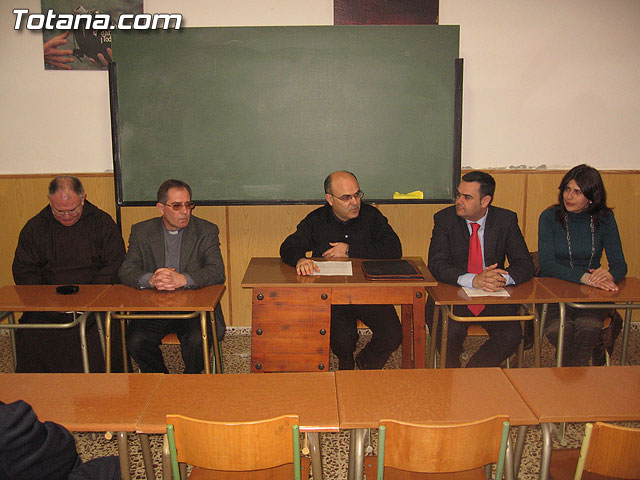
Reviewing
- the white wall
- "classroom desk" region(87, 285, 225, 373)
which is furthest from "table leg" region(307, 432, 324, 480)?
the white wall

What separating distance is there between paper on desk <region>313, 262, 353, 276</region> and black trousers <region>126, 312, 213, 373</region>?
0.72 metres

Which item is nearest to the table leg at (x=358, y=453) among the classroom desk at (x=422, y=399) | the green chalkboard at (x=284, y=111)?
the classroom desk at (x=422, y=399)

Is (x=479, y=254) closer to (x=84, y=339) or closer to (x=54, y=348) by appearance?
(x=84, y=339)

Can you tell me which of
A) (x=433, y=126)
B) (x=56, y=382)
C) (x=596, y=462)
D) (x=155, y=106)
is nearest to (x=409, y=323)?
(x=433, y=126)

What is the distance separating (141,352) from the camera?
2896mm

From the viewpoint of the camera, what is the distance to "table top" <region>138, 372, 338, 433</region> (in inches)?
63.8

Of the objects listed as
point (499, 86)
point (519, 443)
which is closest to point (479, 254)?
point (519, 443)

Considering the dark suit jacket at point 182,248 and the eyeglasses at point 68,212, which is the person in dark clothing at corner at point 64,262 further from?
the dark suit jacket at point 182,248

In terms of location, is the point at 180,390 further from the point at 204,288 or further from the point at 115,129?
the point at 115,129

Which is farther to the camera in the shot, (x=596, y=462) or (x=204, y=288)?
(x=204, y=288)

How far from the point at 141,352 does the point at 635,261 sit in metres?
3.89

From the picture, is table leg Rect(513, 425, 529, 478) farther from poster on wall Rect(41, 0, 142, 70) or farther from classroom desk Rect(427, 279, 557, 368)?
poster on wall Rect(41, 0, 142, 70)

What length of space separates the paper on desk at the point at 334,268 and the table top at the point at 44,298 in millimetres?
1216

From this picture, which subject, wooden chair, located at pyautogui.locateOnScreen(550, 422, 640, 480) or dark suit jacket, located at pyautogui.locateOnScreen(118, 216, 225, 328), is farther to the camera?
dark suit jacket, located at pyautogui.locateOnScreen(118, 216, 225, 328)
